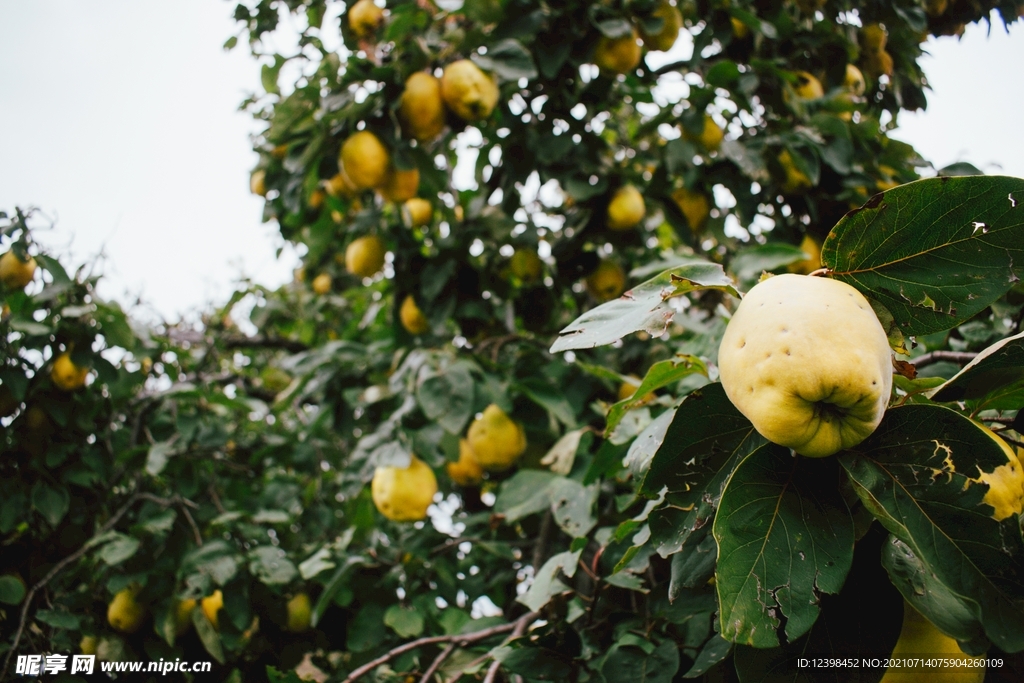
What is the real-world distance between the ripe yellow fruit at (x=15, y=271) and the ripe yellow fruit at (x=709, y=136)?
2.21 meters

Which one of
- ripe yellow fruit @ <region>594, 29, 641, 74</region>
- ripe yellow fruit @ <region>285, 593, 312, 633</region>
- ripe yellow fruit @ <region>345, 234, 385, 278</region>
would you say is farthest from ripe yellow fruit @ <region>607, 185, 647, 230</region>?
ripe yellow fruit @ <region>285, 593, 312, 633</region>

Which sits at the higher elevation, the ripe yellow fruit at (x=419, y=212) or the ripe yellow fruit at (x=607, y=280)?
the ripe yellow fruit at (x=419, y=212)

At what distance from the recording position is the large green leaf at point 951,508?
761 mm

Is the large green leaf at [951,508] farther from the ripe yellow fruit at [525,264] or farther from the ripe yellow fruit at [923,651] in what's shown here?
the ripe yellow fruit at [525,264]

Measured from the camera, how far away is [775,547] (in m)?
0.84

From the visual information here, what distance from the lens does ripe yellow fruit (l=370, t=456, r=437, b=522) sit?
77.3 inches

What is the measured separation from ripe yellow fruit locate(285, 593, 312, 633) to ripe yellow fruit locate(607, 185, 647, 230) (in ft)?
5.41

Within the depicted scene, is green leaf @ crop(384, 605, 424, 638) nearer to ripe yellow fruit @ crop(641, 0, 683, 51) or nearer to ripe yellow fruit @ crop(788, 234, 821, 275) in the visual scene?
ripe yellow fruit @ crop(788, 234, 821, 275)

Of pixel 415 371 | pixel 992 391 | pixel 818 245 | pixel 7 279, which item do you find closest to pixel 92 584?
pixel 7 279

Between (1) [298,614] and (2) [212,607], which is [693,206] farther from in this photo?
(2) [212,607]

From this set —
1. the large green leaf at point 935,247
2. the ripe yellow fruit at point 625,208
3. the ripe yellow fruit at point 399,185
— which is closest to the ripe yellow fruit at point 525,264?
the ripe yellow fruit at point 625,208

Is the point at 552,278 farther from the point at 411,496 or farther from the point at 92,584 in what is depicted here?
the point at 92,584

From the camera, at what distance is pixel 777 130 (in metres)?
2.26

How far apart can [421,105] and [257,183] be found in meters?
1.17
